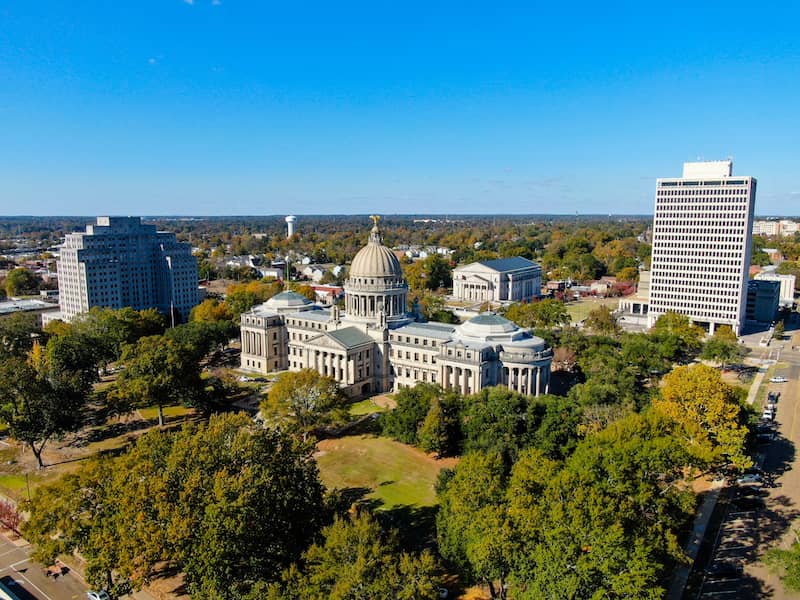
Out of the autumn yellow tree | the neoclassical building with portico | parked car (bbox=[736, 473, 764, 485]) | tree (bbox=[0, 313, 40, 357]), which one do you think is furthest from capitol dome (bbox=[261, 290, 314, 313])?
parked car (bbox=[736, 473, 764, 485])

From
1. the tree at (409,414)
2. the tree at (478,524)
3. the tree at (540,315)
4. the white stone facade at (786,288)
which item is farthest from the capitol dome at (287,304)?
the white stone facade at (786,288)

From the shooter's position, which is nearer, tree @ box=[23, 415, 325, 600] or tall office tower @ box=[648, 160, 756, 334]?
tree @ box=[23, 415, 325, 600]

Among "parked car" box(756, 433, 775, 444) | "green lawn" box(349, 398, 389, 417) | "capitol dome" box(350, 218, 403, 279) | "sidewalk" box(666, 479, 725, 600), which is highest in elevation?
"capitol dome" box(350, 218, 403, 279)

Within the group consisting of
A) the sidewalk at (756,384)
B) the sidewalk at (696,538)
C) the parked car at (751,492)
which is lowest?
the sidewalk at (696,538)

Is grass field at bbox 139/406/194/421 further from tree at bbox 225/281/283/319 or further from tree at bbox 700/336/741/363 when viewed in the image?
tree at bbox 700/336/741/363

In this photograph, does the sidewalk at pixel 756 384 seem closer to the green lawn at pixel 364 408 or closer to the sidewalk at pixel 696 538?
the sidewalk at pixel 696 538

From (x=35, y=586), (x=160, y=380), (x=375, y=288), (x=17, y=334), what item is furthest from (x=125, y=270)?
(x=35, y=586)

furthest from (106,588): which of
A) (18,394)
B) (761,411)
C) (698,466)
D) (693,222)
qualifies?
(693,222)
